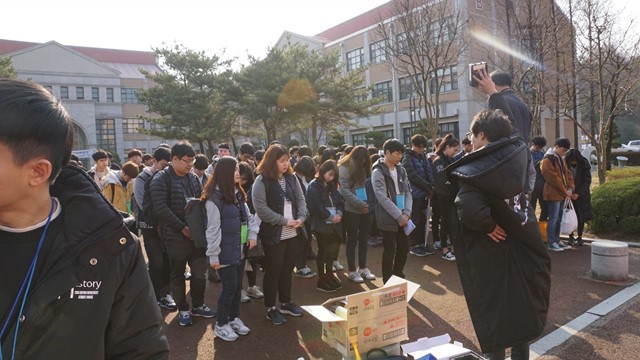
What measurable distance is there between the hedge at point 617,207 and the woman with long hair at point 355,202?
571cm

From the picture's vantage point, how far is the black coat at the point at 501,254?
9.60ft

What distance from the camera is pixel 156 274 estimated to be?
555 centimetres

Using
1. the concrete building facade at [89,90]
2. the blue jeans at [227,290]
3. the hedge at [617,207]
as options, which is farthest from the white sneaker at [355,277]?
the concrete building facade at [89,90]

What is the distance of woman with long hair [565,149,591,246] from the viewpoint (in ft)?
27.2

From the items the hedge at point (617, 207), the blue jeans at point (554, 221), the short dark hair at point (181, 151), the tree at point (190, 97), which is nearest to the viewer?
the short dark hair at point (181, 151)

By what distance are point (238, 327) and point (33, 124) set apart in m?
3.95

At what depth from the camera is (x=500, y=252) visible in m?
3.00

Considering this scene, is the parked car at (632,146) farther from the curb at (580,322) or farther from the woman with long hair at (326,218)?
the woman with long hair at (326,218)

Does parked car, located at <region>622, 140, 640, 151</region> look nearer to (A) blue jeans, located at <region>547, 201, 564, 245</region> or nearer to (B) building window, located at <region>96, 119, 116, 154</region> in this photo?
(A) blue jeans, located at <region>547, 201, 564, 245</region>

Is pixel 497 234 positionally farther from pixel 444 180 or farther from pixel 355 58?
pixel 355 58

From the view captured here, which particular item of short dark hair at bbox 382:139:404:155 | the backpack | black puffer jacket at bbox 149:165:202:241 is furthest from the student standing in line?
the backpack

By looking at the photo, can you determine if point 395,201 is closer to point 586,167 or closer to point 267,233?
point 267,233

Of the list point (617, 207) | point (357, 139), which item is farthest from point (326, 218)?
point (357, 139)

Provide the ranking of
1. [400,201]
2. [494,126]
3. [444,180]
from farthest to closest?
[444,180] → [400,201] → [494,126]
